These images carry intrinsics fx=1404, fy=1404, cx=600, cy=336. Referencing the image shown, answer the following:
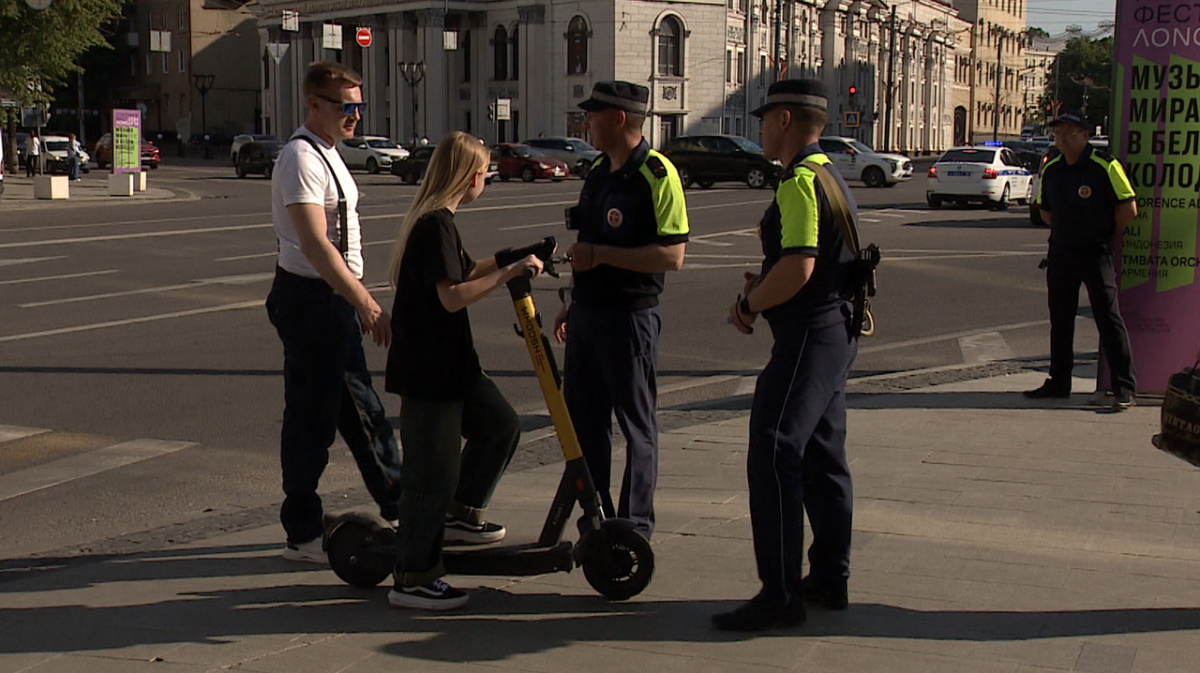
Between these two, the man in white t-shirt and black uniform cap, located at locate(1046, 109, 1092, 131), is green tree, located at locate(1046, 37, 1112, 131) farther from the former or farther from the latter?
the man in white t-shirt

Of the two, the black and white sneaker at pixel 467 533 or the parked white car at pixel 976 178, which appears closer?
the black and white sneaker at pixel 467 533

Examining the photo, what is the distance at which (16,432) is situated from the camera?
826 cm

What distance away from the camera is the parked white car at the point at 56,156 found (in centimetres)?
5503

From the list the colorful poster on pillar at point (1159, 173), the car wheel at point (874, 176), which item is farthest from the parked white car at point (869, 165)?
the colorful poster on pillar at point (1159, 173)

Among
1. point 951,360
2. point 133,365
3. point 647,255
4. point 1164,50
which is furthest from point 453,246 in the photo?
point 951,360

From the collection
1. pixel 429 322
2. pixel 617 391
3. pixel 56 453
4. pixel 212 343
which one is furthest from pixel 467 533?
pixel 212 343

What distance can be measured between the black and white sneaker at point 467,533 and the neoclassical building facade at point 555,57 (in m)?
59.3

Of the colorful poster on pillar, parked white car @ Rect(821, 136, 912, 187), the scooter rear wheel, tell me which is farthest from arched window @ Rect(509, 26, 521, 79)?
the scooter rear wheel

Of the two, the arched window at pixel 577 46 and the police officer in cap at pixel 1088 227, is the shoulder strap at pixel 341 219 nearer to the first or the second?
the police officer in cap at pixel 1088 227

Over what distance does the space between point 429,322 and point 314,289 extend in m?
0.81

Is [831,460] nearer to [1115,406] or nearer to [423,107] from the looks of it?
[1115,406]

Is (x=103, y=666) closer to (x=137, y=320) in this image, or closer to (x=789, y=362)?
(x=789, y=362)

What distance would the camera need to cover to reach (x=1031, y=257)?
19953 mm

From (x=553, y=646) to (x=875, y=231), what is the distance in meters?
20.9
